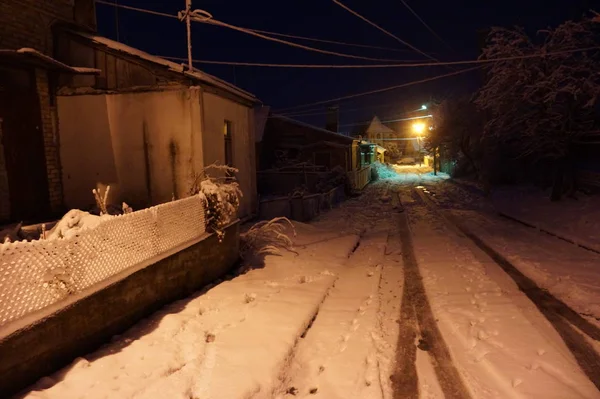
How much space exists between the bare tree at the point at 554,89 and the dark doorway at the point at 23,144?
15999 mm

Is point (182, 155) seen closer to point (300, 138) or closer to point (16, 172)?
point (16, 172)

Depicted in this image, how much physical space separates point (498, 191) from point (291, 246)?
1618cm

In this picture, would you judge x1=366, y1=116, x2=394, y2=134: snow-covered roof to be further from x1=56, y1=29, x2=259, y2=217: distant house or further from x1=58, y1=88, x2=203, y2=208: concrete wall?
x1=58, y1=88, x2=203, y2=208: concrete wall

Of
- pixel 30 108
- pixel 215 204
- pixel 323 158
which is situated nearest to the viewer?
pixel 215 204

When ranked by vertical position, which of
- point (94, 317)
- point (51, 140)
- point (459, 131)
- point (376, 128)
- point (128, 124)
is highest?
point (376, 128)

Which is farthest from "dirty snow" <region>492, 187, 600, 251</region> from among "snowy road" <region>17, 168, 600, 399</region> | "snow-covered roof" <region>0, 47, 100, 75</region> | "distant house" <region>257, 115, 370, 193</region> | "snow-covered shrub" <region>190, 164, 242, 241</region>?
"distant house" <region>257, 115, 370, 193</region>

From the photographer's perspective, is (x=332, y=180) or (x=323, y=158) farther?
(x=323, y=158)

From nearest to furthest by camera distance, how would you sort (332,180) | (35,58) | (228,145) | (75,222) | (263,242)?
(75,222) < (35,58) < (263,242) < (228,145) < (332,180)

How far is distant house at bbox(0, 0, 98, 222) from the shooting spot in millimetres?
7648

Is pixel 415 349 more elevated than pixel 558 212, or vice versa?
pixel 558 212

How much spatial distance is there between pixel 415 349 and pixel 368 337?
64 centimetres

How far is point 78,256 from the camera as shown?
14.2 feet

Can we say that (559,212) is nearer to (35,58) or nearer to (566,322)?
(566,322)

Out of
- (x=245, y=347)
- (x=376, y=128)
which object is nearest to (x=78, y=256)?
(x=245, y=347)
